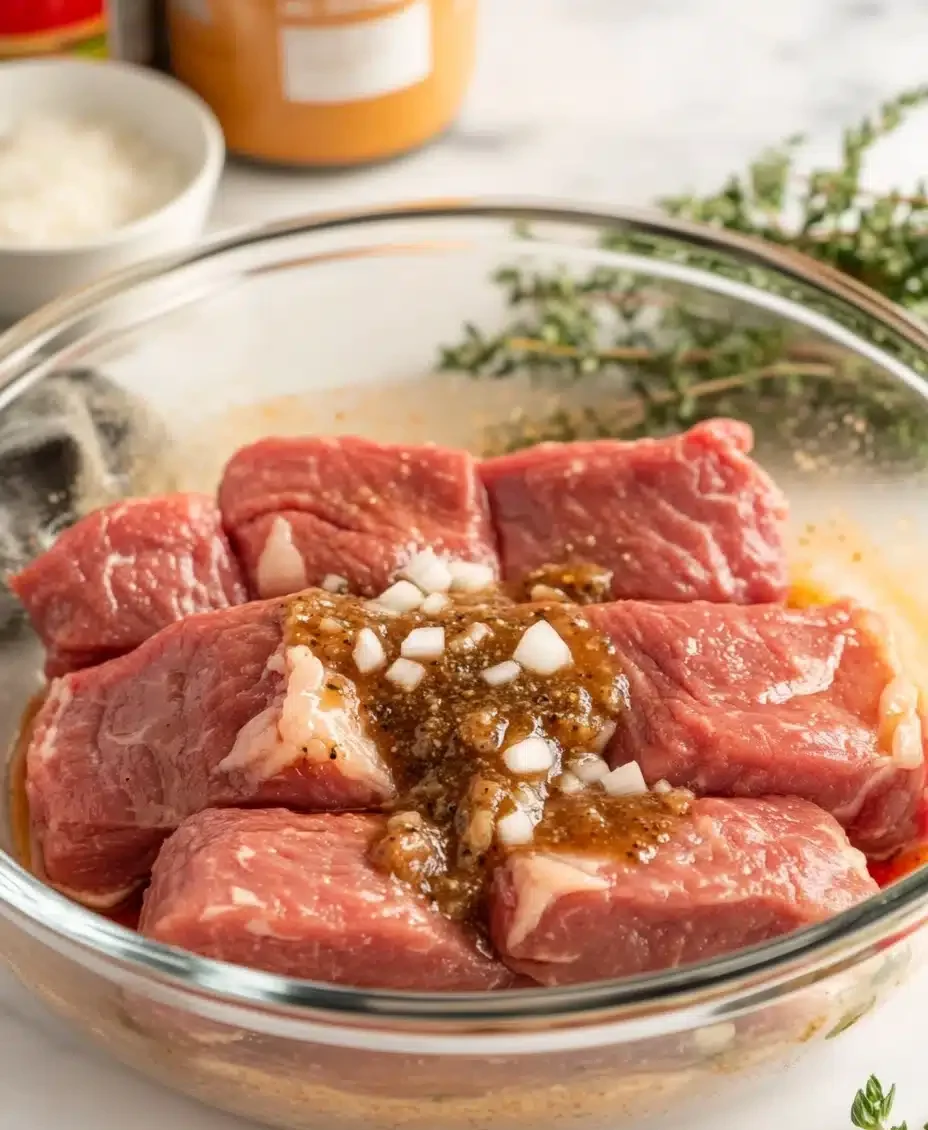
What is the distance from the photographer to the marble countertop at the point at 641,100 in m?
3.82

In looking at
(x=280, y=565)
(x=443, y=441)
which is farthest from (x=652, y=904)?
(x=443, y=441)

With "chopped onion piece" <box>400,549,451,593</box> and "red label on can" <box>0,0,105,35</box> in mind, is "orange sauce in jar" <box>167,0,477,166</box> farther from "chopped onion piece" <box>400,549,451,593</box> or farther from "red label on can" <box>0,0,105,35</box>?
"chopped onion piece" <box>400,549,451,593</box>

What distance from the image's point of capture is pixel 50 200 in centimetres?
337

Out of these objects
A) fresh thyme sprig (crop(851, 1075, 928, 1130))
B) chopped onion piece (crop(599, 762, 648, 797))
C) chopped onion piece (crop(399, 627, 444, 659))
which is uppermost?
chopped onion piece (crop(399, 627, 444, 659))

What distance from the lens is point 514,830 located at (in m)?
2.00

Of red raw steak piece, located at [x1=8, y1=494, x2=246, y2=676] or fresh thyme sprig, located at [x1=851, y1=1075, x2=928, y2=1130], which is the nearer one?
fresh thyme sprig, located at [x1=851, y1=1075, x2=928, y2=1130]

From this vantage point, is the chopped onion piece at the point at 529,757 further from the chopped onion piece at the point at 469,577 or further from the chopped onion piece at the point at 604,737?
the chopped onion piece at the point at 469,577

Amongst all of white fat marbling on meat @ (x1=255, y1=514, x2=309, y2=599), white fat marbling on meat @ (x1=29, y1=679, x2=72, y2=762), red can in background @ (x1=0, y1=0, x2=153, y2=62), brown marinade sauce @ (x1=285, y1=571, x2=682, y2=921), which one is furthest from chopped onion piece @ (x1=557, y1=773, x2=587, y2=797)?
red can in background @ (x1=0, y1=0, x2=153, y2=62)

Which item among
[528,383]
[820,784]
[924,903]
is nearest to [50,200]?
[528,383]

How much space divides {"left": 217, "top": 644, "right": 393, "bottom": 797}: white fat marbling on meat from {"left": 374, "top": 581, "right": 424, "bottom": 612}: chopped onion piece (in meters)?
0.23

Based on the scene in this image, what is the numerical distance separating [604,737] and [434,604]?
13.1 inches

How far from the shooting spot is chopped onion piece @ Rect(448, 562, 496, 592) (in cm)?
246

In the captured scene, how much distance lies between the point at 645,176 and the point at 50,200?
1467 mm

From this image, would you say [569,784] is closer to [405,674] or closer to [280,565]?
[405,674]
